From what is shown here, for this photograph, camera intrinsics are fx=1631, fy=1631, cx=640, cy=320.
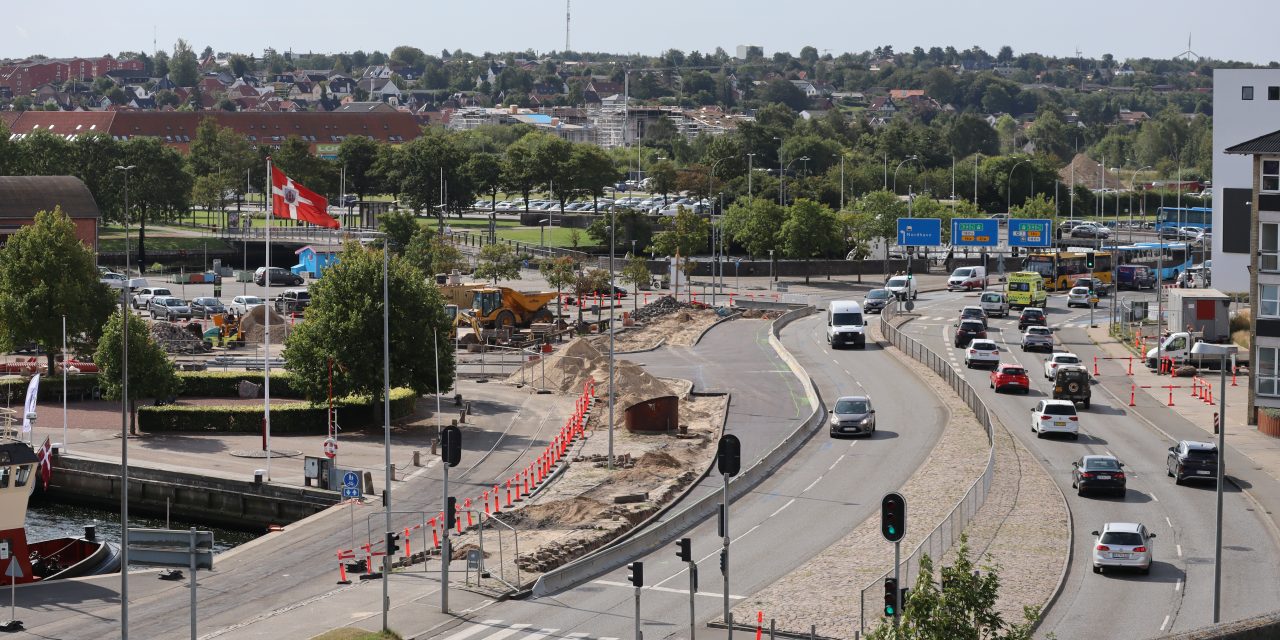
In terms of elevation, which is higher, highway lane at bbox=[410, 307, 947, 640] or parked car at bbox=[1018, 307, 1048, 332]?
parked car at bbox=[1018, 307, 1048, 332]

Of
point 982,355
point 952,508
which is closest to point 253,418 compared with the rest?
point 952,508

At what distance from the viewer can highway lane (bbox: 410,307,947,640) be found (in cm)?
3809

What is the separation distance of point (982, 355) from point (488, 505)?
112ft

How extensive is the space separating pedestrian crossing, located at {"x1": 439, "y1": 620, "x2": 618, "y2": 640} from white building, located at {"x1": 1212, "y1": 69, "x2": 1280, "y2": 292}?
76.1 metres

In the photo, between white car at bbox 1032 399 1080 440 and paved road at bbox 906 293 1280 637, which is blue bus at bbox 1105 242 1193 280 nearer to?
paved road at bbox 906 293 1280 637

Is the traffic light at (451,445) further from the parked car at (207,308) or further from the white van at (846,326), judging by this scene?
the parked car at (207,308)

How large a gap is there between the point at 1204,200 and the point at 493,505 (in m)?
160

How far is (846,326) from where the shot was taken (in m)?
85.8

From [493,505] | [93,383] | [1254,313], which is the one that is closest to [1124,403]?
Result: [1254,313]

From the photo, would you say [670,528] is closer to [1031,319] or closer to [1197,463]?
[1197,463]

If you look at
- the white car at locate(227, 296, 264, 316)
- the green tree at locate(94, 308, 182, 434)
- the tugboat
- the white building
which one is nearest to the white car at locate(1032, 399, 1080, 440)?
the tugboat

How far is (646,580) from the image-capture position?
4131 centimetres

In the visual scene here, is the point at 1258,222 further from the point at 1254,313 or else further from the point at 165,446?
the point at 165,446

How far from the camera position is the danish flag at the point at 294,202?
54562 mm
